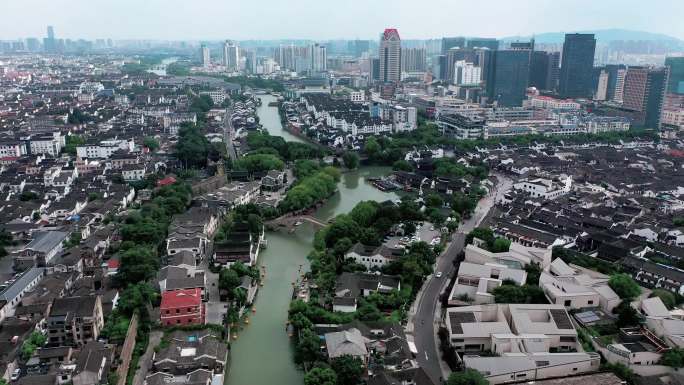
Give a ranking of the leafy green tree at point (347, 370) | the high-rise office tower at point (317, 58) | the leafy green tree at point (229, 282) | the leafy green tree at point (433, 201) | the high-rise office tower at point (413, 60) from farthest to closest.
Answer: the high-rise office tower at point (317, 58), the high-rise office tower at point (413, 60), the leafy green tree at point (433, 201), the leafy green tree at point (229, 282), the leafy green tree at point (347, 370)

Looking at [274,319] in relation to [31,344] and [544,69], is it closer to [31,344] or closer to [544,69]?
[31,344]

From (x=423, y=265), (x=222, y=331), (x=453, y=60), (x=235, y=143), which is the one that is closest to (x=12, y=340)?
(x=222, y=331)

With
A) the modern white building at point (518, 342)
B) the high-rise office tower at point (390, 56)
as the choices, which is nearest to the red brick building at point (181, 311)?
the modern white building at point (518, 342)

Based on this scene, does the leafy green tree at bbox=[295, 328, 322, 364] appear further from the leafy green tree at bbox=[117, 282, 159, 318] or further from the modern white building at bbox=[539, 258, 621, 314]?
the modern white building at bbox=[539, 258, 621, 314]

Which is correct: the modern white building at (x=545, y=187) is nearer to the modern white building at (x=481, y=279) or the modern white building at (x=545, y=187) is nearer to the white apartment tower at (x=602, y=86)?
the modern white building at (x=481, y=279)

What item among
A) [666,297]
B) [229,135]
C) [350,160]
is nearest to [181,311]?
[666,297]
